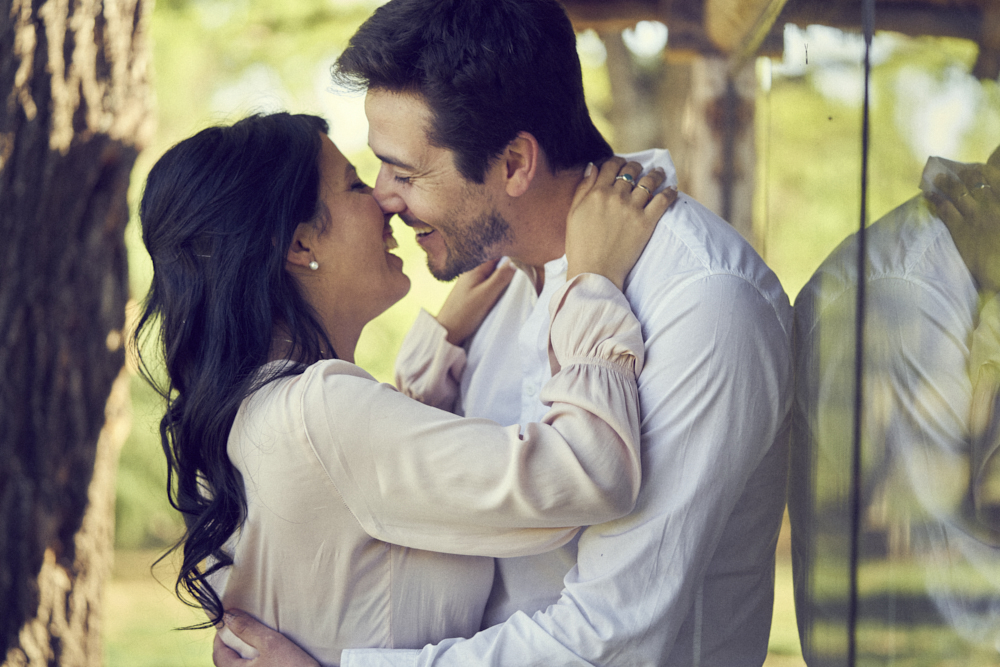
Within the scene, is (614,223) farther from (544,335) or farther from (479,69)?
(479,69)

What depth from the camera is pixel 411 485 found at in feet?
4.84

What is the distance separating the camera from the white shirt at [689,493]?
1.45m

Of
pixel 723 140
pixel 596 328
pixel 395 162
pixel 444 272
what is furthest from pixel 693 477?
pixel 723 140

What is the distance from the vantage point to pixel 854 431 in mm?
1368

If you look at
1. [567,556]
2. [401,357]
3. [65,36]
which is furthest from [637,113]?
[567,556]

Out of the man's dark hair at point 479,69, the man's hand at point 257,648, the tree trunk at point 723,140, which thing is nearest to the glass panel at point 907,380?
the man's dark hair at point 479,69

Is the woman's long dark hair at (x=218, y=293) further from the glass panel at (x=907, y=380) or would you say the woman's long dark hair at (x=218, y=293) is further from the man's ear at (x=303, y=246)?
the glass panel at (x=907, y=380)

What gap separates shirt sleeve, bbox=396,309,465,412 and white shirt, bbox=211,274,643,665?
558 mm

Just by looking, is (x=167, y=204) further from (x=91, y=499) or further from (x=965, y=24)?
(x=91, y=499)

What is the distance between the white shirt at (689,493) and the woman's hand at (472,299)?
2.16ft

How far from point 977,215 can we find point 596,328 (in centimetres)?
65

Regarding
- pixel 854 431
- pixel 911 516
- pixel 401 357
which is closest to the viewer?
pixel 911 516

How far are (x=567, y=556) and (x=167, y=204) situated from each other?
3.62 ft

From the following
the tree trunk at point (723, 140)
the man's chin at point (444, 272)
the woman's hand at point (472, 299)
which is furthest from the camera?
the tree trunk at point (723, 140)
